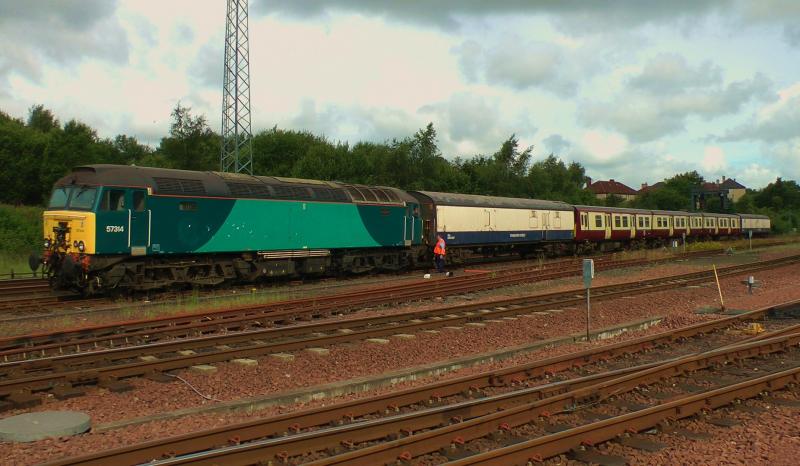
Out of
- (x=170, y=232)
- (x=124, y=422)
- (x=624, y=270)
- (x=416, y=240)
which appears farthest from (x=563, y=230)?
(x=124, y=422)

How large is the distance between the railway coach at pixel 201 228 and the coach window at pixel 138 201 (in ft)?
0.08

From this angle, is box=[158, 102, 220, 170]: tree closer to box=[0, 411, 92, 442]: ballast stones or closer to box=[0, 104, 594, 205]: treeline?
box=[0, 104, 594, 205]: treeline

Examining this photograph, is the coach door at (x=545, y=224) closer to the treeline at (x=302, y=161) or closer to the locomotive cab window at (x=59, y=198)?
the treeline at (x=302, y=161)

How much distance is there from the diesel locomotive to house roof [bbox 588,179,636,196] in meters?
133

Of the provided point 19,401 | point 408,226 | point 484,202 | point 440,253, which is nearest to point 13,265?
point 408,226

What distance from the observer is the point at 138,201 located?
16.9m

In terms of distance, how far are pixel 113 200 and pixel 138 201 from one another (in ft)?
2.23

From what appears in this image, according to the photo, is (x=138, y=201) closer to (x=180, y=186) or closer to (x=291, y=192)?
(x=180, y=186)

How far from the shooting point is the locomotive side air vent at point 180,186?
17438 millimetres

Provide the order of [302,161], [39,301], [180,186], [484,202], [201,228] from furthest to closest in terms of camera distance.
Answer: [302,161]
[484,202]
[201,228]
[180,186]
[39,301]

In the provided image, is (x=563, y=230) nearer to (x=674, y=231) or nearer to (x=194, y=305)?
(x=674, y=231)

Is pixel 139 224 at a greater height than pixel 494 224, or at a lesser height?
lesser

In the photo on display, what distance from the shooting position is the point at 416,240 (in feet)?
86.7

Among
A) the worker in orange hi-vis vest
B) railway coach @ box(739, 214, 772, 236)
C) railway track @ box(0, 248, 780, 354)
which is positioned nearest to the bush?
the worker in orange hi-vis vest
